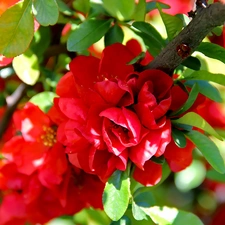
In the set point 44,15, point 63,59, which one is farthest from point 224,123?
point 44,15

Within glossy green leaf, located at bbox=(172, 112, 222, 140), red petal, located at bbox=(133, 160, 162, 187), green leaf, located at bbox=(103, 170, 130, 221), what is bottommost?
red petal, located at bbox=(133, 160, 162, 187)

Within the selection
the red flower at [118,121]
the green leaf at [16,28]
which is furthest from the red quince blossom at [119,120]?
the green leaf at [16,28]

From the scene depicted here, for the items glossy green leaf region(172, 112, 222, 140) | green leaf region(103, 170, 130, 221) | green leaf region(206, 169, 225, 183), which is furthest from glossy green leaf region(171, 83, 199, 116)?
green leaf region(206, 169, 225, 183)

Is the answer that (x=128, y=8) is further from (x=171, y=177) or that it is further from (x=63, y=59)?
(x=171, y=177)

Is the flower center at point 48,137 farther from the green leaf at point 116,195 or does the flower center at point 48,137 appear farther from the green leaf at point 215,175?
the green leaf at point 215,175

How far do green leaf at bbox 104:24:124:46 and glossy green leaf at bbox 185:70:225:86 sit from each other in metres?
0.15

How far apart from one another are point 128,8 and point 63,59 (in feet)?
1.71

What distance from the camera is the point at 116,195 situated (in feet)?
2.22

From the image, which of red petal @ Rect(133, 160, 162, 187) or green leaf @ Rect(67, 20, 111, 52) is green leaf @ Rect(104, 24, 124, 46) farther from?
red petal @ Rect(133, 160, 162, 187)

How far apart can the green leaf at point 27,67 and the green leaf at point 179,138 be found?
0.87ft

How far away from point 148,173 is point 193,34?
8.0 inches

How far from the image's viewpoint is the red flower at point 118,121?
0.65 meters

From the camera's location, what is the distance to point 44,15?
23.1 inches

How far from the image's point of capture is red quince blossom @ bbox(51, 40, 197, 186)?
65 centimetres
